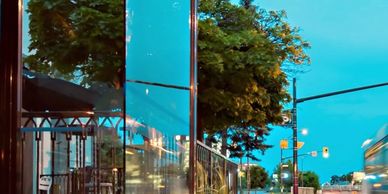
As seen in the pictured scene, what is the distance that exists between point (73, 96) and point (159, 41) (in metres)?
0.68

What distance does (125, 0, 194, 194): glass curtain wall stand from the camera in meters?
3.06

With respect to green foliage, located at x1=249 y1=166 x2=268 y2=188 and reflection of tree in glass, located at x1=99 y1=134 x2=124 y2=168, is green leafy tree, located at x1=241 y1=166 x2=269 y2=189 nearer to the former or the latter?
green foliage, located at x1=249 y1=166 x2=268 y2=188

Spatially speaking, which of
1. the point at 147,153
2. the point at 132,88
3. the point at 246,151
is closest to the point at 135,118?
the point at 132,88

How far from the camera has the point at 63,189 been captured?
3902 mm

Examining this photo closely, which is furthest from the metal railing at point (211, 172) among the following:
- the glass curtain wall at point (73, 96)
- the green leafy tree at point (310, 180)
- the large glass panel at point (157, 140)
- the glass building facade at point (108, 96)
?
the green leafy tree at point (310, 180)

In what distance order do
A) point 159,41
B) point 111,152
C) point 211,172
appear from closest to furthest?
point 111,152, point 159,41, point 211,172

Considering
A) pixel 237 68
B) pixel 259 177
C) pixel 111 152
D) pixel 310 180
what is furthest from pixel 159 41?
pixel 310 180

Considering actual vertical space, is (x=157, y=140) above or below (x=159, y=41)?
below

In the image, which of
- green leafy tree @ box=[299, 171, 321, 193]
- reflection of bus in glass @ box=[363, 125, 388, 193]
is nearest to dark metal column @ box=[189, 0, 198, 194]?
reflection of bus in glass @ box=[363, 125, 388, 193]

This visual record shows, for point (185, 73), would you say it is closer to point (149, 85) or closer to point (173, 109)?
point (173, 109)

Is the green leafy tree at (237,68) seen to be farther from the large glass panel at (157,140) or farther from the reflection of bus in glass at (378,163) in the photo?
the large glass panel at (157,140)

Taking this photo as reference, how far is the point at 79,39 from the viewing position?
11.9 ft
